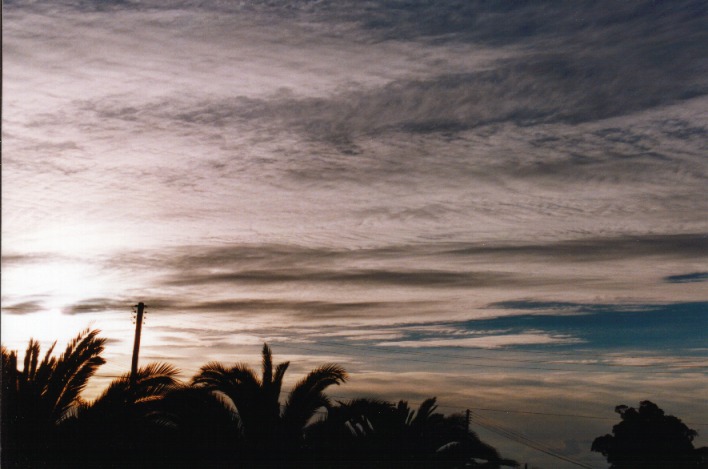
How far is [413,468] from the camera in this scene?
23609 millimetres

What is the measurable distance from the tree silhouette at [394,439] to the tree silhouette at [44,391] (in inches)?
246

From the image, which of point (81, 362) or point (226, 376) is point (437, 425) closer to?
point (226, 376)

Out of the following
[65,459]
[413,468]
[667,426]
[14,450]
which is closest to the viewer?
[14,450]

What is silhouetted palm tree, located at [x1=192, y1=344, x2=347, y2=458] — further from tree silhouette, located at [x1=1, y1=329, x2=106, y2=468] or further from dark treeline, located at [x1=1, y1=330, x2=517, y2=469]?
tree silhouette, located at [x1=1, y1=329, x2=106, y2=468]

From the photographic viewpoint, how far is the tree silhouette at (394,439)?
19.4m

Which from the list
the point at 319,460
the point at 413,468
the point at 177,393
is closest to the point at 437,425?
the point at 413,468

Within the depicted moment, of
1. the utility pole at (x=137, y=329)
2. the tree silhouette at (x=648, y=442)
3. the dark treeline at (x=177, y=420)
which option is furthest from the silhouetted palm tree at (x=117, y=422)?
the tree silhouette at (x=648, y=442)

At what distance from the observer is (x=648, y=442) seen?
4538 cm

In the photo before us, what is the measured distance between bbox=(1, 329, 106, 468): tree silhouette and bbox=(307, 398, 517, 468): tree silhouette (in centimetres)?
624

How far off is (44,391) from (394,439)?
443 inches

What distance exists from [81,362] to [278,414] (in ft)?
17.7

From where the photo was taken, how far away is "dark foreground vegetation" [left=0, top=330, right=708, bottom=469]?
15.1 meters

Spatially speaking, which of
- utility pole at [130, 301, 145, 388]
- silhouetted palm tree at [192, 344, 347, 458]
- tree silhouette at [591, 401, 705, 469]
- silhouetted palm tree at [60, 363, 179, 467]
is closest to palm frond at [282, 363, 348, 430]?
silhouetted palm tree at [192, 344, 347, 458]

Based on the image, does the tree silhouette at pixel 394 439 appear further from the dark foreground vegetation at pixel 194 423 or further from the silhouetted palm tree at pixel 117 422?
the silhouetted palm tree at pixel 117 422
